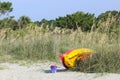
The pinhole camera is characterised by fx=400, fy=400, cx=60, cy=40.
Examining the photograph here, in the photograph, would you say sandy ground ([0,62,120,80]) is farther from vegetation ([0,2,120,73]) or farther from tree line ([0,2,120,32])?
tree line ([0,2,120,32])

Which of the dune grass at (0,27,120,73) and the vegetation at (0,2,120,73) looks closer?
the vegetation at (0,2,120,73)

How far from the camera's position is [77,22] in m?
31.6

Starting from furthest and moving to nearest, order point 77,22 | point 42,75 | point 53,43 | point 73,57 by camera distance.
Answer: point 77,22 → point 53,43 → point 73,57 → point 42,75

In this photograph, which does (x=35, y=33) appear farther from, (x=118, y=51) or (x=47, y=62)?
(x=118, y=51)

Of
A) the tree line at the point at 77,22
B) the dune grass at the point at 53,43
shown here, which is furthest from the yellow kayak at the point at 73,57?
the tree line at the point at 77,22

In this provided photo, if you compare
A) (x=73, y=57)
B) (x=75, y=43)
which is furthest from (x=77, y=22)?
(x=73, y=57)

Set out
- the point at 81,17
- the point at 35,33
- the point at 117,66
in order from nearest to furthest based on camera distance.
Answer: the point at 117,66 < the point at 35,33 < the point at 81,17

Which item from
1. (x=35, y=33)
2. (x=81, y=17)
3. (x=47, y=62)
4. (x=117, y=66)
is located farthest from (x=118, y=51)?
(x=81, y=17)

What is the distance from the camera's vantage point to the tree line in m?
11.0

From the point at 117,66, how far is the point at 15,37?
7.76 meters

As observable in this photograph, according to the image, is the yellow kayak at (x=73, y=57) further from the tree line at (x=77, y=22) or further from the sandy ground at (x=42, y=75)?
the tree line at (x=77, y=22)

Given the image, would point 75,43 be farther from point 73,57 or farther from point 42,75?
point 42,75

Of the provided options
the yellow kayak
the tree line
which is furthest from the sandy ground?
the tree line

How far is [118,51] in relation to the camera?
34.0ft
